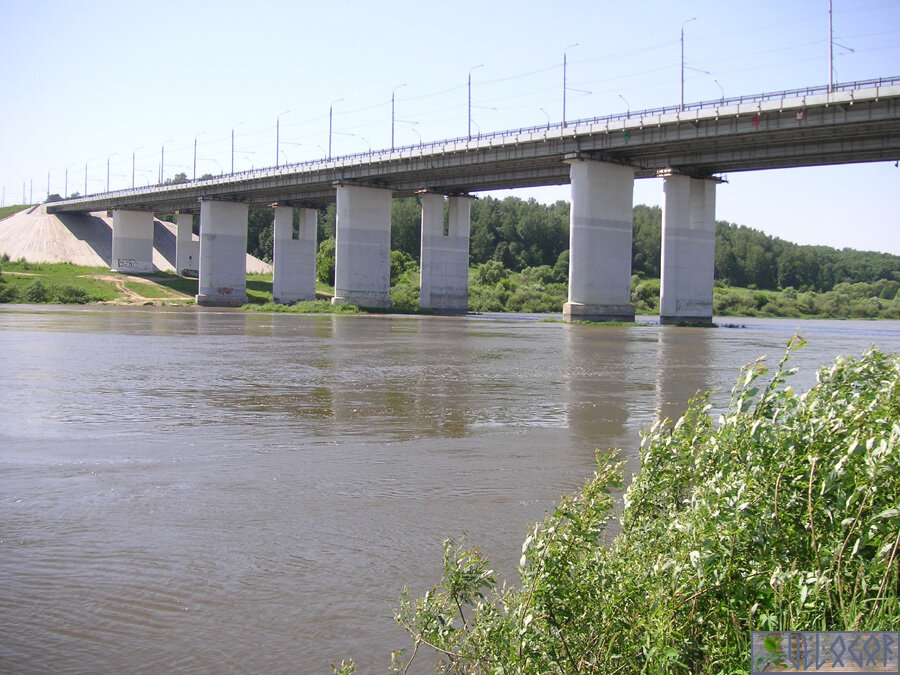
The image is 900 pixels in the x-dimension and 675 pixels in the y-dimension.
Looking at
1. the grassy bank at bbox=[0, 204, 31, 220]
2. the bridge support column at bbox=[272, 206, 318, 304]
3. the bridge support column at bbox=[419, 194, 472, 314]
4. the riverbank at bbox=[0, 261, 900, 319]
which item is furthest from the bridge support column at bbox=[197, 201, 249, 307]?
the grassy bank at bbox=[0, 204, 31, 220]

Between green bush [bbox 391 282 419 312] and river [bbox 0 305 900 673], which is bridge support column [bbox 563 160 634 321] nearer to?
green bush [bbox 391 282 419 312]

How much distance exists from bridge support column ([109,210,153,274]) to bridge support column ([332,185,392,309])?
163 feet

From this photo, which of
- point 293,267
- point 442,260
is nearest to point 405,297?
point 442,260

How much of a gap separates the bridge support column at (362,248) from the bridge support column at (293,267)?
633 inches

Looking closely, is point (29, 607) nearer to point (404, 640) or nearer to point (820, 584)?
point (404, 640)

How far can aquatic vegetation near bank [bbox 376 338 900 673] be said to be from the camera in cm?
409

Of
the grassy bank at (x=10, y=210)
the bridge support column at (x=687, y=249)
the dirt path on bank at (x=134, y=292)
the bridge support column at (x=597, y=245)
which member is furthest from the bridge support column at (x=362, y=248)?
A: the grassy bank at (x=10, y=210)

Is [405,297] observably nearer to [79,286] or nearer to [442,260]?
[442,260]

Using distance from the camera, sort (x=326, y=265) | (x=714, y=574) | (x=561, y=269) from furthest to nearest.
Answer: (x=561, y=269) < (x=326, y=265) < (x=714, y=574)

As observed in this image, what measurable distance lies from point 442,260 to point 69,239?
70893 millimetres

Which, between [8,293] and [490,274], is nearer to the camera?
[8,293]

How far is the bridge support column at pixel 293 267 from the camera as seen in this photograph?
329ft

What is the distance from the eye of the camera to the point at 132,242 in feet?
406

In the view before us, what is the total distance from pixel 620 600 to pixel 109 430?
10.3 meters
